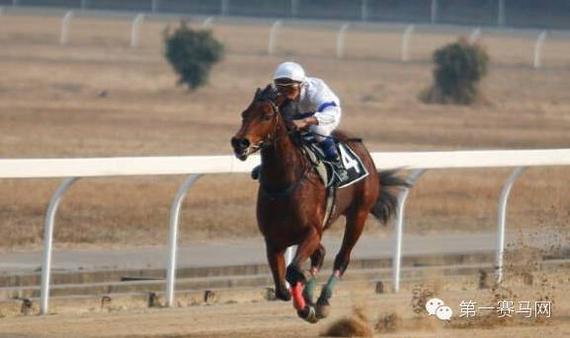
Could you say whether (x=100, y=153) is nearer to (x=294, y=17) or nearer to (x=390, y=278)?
(x=390, y=278)

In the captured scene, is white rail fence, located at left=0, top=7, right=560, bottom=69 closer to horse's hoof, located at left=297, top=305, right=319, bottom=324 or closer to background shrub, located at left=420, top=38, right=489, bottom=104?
background shrub, located at left=420, top=38, right=489, bottom=104

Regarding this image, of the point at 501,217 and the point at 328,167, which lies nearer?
the point at 328,167

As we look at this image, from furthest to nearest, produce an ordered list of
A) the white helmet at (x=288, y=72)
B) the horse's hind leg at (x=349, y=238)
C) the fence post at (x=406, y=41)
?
1. the fence post at (x=406, y=41)
2. the horse's hind leg at (x=349, y=238)
3. the white helmet at (x=288, y=72)

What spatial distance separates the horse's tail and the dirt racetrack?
54 centimetres

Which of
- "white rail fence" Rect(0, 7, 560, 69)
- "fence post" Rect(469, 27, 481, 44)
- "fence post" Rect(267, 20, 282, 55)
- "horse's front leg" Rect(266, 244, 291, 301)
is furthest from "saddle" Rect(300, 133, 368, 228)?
"fence post" Rect(267, 20, 282, 55)

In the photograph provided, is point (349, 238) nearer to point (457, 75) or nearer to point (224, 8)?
point (457, 75)

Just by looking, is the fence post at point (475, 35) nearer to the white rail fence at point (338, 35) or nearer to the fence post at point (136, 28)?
the white rail fence at point (338, 35)

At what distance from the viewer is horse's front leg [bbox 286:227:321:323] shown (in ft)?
28.5

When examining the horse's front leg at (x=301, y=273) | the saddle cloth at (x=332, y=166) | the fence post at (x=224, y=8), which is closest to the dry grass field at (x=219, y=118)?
the fence post at (x=224, y=8)

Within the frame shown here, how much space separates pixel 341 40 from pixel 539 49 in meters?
5.95

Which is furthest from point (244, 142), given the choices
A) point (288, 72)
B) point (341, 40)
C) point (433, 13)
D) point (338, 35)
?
point (433, 13)

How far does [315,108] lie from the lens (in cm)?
923

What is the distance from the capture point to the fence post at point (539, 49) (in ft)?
149

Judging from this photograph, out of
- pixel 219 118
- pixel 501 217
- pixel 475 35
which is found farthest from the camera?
pixel 475 35
